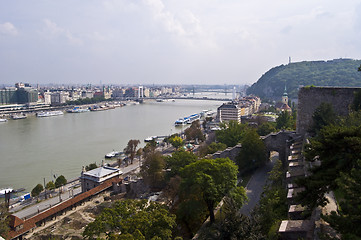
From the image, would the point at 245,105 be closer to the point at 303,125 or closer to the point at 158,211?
the point at 303,125

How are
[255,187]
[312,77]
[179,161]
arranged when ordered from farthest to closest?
1. [312,77]
2. [179,161]
3. [255,187]

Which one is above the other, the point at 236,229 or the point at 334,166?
the point at 334,166

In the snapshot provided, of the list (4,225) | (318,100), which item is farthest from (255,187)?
(4,225)

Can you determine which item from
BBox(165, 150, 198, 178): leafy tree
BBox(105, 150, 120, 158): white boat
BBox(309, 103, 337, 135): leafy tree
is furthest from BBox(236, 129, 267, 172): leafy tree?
BBox(105, 150, 120, 158): white boat

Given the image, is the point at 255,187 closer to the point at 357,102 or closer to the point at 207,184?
the point at 207,184

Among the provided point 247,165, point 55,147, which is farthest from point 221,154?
point 55,147

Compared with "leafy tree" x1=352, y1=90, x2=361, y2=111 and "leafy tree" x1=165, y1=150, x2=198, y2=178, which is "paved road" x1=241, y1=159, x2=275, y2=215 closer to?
"leafy tree" x1=165, y1=150, x2=198, y2=178
